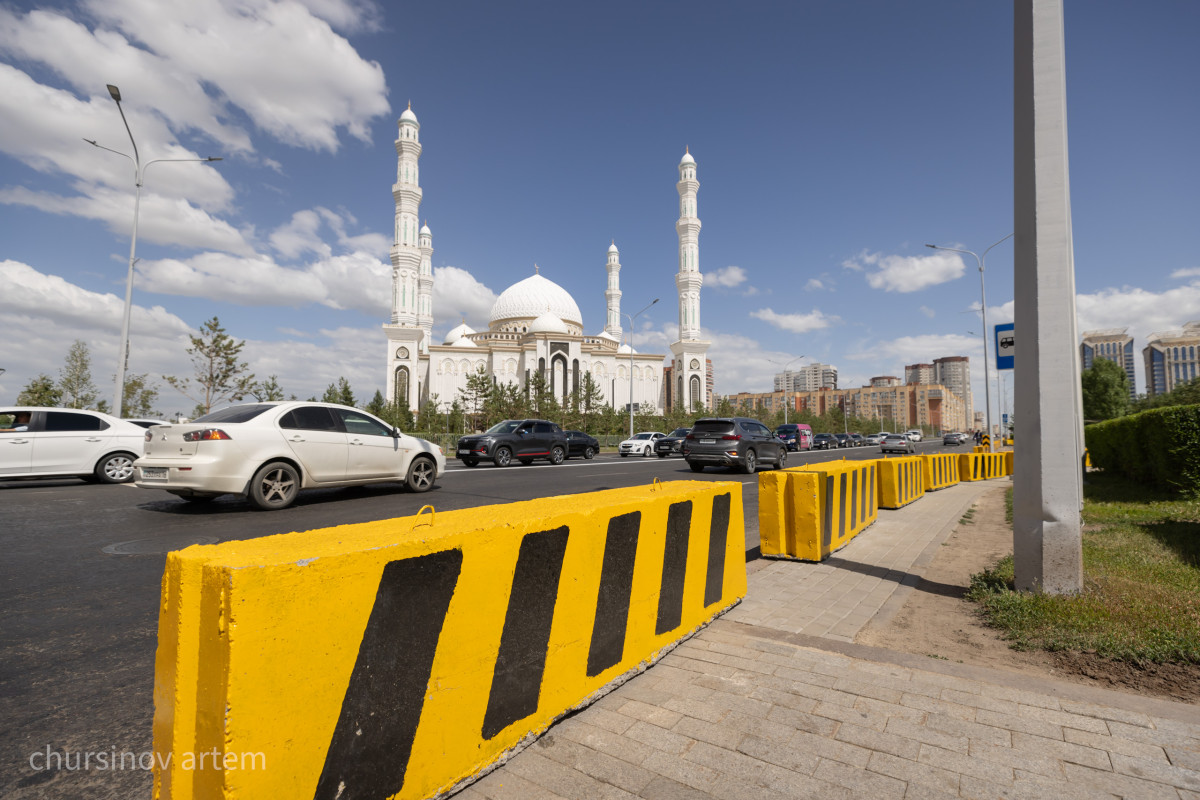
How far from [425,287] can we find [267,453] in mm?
75992

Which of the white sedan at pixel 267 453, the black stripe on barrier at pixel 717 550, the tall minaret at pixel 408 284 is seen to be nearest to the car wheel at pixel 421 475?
the white sedan at pixel 267 453

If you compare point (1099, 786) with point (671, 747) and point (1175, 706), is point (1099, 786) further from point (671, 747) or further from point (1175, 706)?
point (671, 747)

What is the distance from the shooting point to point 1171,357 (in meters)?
90.1

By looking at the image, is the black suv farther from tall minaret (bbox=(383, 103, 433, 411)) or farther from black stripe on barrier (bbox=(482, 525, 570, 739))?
tall minaret (bbox=(383, 103, 433, 411))

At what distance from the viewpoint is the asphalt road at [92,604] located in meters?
2.41

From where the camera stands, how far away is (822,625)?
14.0 feet

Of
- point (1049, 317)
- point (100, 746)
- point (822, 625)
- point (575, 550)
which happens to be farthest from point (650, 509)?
point (1049, 317)

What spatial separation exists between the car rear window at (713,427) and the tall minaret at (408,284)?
170ft

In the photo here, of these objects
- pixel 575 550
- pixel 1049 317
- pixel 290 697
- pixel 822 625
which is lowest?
pixel 822 625

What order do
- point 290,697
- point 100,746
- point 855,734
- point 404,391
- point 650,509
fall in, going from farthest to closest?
point 404,391 < point 650,509 < point 855,734 < point 100,746 < point 290,697

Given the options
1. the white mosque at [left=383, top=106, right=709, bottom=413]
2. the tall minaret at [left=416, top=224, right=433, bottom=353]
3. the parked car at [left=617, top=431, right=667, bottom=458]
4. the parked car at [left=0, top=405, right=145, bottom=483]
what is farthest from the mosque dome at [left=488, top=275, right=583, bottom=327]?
the parked car at [left=0, top=405, right=145, bottom=483]

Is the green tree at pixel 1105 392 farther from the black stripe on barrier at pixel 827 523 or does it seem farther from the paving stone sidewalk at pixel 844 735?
the paving stone sidewalk at pixel 844 735

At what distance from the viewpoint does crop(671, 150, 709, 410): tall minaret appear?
72.8 m

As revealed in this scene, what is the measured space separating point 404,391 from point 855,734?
74.3 meters
